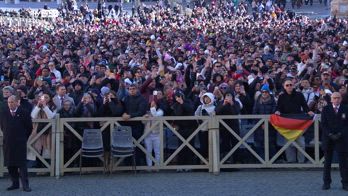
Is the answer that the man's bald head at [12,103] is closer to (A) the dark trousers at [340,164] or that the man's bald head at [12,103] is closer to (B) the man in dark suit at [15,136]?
(B) the man in dark suit at [15,136]

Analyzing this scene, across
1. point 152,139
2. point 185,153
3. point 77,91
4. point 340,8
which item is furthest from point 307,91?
point 340,8

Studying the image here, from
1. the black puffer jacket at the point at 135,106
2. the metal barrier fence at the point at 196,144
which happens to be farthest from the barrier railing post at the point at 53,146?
the black puffer jacket at the point at 135,106

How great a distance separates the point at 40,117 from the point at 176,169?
8.70ft

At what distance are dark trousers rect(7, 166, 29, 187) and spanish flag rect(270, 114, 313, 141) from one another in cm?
466

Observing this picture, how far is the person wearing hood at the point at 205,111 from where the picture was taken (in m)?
17.5

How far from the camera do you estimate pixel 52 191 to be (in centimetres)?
1554

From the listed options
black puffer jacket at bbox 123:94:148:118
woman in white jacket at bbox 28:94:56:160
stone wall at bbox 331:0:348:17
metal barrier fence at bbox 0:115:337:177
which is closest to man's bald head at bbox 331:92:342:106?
metal barrier fence at bbox 0:115:337:177

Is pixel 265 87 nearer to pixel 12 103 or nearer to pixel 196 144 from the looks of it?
pixel 196 144

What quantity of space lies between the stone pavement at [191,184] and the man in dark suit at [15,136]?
1.33ft

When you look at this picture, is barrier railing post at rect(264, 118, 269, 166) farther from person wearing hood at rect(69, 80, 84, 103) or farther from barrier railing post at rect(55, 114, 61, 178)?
person wearing hood at rect(69, 80, 84, 103)

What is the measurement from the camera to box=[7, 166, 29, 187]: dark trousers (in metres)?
15.3

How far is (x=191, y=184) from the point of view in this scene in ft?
52.9

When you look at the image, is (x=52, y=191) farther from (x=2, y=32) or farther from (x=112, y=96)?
(x=2, y=32)

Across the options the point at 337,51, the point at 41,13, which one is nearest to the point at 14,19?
the point at 41,13
